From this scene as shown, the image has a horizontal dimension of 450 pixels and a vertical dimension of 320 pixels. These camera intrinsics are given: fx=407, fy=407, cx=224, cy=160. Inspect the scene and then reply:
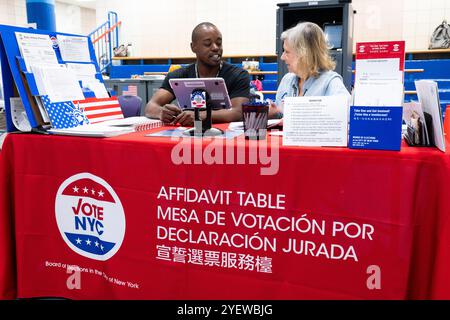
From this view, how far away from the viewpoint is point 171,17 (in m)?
10.5

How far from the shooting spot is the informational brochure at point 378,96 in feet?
3.80

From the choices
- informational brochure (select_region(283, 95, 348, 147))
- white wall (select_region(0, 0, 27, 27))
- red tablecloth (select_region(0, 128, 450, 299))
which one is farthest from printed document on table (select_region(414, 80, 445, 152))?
white wall (select_region(0, 0, 27, 27))

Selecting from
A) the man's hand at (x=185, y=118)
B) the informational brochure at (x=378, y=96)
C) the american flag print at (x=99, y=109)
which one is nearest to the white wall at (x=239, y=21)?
the american flag print at (x=99, y=109)

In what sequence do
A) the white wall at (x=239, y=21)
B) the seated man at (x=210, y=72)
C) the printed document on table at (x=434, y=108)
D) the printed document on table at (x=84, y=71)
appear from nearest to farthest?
the printed document on table at (x=434, y=108) < the printed document on table at (x=84, y=71) < the seated man at (x=210, y=72) < the white wall at (x=239, y=21)

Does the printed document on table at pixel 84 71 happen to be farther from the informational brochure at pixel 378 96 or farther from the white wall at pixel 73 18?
the white wall at pixel 73 18

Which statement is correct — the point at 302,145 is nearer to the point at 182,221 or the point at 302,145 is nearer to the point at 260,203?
the point at 260,203

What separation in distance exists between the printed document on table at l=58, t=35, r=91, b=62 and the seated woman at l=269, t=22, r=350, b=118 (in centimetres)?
102

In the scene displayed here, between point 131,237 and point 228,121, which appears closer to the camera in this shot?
point 131,237

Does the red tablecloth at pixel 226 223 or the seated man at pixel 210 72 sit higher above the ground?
the seated man at pixel 210 72

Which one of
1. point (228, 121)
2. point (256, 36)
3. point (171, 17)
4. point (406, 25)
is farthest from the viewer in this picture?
point (171, 17)

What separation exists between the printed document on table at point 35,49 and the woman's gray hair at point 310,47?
1.24 m

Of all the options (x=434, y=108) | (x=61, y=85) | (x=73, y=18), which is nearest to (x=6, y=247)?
(x=61, y=85)

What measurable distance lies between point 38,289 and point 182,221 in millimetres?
731
